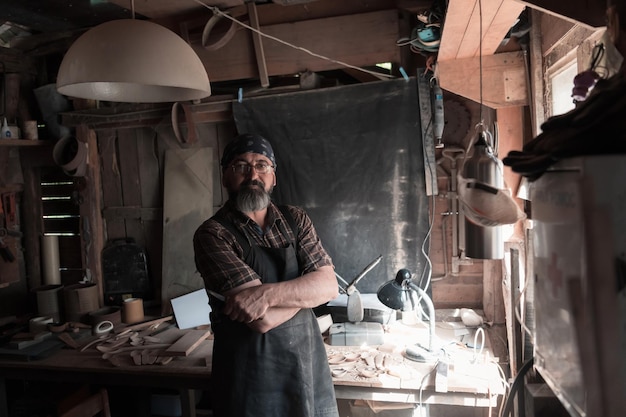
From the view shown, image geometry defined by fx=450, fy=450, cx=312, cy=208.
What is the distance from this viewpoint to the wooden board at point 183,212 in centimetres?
339

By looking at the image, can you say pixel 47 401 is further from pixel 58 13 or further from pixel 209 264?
pixel 58 13

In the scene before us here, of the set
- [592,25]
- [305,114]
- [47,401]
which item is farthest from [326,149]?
[47,401]

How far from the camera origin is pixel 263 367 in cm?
199

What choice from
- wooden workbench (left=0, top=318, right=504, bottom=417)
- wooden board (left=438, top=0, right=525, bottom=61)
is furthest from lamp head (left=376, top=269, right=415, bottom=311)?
wooden board (left=438, top=0, right=525, bottom=61)

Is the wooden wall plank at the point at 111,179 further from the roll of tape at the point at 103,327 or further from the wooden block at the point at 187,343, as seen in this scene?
the wooden block at the point at 187,343

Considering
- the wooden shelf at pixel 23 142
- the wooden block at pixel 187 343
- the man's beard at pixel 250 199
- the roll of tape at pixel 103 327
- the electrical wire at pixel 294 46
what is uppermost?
the electrical wire at pixel 294 46

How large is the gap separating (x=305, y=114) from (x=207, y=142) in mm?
837

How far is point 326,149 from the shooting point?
309 centimetres

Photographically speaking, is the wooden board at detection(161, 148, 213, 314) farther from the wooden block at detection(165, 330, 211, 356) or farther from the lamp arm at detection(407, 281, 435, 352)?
the lamp arm at detection(407, 281, 435, 352)

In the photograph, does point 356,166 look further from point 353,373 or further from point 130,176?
point 130,176

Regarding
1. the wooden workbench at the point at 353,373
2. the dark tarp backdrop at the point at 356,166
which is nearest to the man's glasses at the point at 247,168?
the dark tarp backdrop at the point at 356,166

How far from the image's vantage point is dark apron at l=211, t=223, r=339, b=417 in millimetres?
1983

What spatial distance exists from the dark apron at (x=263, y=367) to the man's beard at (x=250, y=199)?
0.19 metres

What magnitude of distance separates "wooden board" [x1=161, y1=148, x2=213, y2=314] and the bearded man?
127 cm
